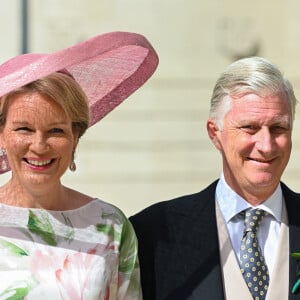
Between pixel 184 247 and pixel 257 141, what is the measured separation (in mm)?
438

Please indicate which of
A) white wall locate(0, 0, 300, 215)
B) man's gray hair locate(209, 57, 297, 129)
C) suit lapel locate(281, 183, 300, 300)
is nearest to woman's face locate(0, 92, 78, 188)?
man's gray hair locate(209, 57, 297, 129)

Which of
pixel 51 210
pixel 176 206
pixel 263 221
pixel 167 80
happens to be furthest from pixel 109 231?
pixel 167 80

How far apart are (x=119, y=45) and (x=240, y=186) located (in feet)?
2.22

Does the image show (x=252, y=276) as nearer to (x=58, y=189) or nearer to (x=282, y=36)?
(x=58, y=189)

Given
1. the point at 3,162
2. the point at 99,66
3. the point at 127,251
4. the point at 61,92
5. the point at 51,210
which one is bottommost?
the point at 127,251

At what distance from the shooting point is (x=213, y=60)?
10430 millimetres

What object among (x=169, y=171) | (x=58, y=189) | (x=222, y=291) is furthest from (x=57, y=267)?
(x=169, y=171)

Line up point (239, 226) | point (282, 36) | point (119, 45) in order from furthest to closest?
point (282, 36) → point (239, 226) → point (119, 45)

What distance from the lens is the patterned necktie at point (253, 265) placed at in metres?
4.26

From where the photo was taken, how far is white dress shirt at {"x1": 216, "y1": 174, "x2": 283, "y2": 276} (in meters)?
4.34

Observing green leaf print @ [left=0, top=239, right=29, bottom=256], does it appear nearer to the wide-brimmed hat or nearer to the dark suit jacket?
the wide-brimmed hat

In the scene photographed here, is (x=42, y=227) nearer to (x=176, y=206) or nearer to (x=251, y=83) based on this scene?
(x=176, y=206)

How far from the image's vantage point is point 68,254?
412 cm

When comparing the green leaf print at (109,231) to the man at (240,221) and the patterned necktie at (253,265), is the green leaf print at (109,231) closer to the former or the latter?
the man at (240,221)
